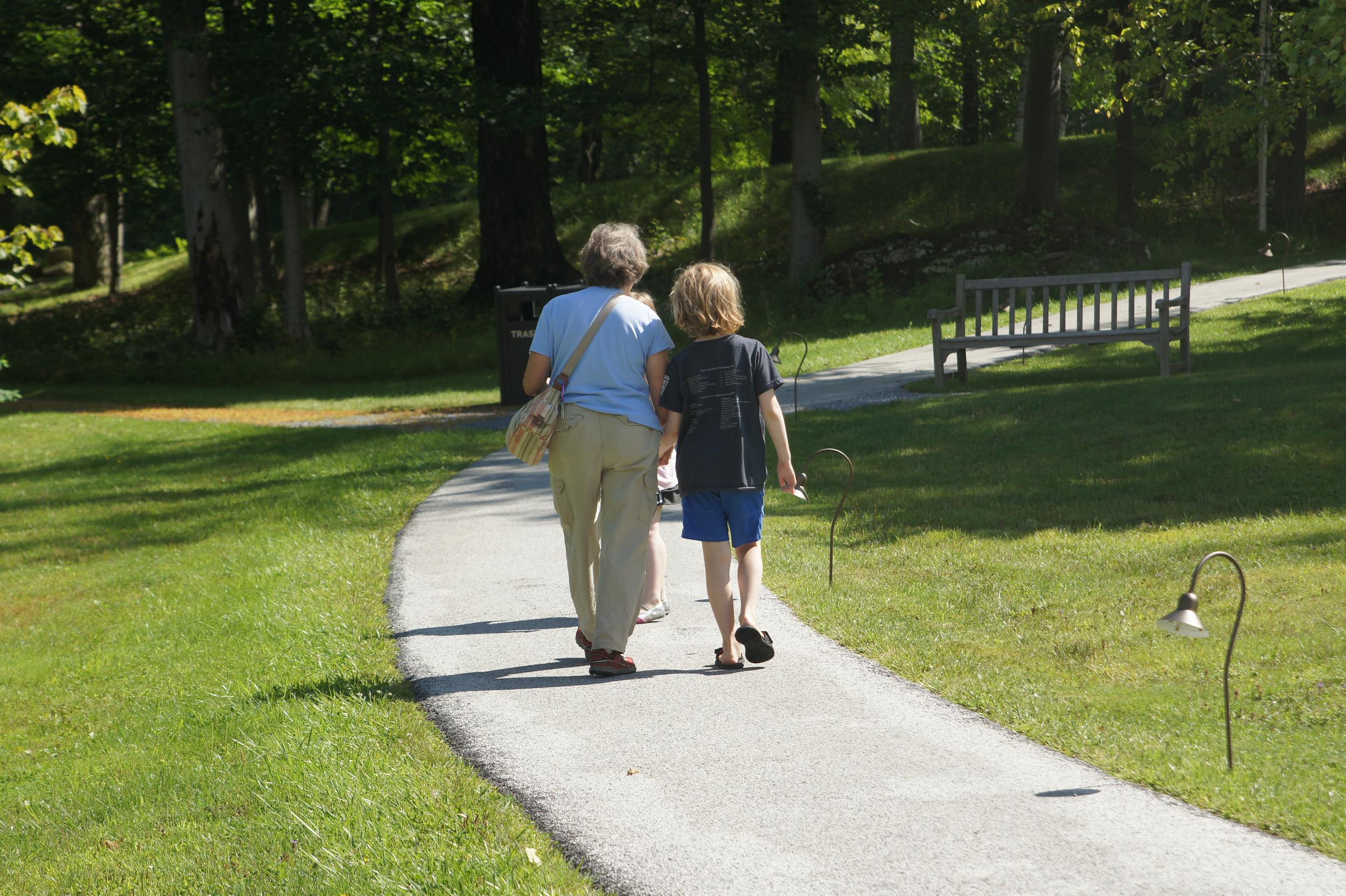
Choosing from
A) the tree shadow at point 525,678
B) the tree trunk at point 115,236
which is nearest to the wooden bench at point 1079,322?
the tree shadow at point 525,678

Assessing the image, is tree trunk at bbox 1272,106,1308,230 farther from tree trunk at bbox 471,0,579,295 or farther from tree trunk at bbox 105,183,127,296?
tree trunk at bbox 105,183,127,296

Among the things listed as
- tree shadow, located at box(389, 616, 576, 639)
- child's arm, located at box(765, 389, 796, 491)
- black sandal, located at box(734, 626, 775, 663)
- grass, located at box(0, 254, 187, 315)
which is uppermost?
grass, located at box(0, 254, 187, 315)

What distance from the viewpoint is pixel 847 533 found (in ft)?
24.8

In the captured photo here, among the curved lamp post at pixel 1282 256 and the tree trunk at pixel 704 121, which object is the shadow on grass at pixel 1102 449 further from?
the tree trunk at pixel 704 121

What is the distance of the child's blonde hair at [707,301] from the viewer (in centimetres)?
473

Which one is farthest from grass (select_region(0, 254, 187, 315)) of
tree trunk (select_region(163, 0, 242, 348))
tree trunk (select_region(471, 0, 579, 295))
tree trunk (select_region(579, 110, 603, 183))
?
tree trunk (select_region(471, 0, 579, 295))

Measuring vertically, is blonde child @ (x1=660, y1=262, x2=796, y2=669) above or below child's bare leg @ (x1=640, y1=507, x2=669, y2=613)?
above

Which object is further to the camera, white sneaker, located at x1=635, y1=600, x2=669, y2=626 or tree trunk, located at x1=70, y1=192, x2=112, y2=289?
tree trunk, located at x1=70, y1=192, x2=112, y2=289

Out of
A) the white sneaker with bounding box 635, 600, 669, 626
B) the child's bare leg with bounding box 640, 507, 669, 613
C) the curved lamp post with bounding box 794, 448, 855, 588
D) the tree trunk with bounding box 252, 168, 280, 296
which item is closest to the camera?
the curved lamp post with bounding box 794, 448, 855, 588

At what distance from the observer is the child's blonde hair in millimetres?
4727

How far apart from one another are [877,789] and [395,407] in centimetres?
1401

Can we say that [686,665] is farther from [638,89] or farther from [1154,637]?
[638,89]

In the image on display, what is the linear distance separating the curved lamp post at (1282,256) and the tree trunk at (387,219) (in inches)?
636

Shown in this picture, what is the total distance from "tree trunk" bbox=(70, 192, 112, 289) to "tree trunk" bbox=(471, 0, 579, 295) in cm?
1820
